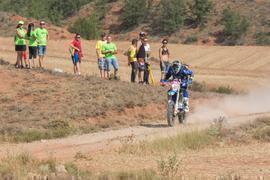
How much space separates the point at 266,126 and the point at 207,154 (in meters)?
4.04

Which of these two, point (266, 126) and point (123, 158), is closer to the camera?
point (123, 158)

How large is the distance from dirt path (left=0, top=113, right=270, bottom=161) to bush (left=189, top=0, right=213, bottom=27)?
60938 millimetres

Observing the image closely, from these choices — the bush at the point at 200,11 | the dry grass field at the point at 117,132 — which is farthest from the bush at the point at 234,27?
the dry grass field at the point at 117,132

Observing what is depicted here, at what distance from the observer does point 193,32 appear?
7894cm

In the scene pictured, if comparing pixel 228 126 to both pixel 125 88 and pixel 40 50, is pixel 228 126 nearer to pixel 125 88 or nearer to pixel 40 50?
pixel 125 88

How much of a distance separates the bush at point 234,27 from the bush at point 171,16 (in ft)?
18.6

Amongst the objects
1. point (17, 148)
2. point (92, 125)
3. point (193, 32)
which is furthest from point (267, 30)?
point (17, 148)

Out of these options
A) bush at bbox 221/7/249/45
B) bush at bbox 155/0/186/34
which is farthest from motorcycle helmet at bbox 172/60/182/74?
bush at bbox 155/0/186/34

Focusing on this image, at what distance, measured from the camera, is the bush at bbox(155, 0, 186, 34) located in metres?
80.0

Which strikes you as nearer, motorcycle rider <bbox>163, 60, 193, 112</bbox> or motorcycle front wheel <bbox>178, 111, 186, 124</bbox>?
motorcycle rider <bbox>163, 60, 193, 112</bbox>

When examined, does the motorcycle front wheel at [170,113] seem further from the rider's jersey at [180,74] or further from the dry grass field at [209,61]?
the dry grass field at [209,61]

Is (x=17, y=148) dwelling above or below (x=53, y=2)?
below

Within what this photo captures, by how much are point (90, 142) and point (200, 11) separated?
64657 mm

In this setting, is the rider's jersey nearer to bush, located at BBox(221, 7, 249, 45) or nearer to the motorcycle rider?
the motorcycle rider
